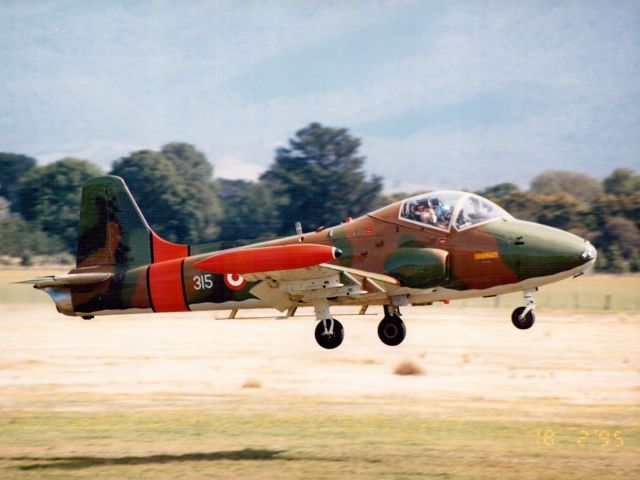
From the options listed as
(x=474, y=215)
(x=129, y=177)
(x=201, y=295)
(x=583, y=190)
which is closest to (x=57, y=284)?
(x=201, y=295)

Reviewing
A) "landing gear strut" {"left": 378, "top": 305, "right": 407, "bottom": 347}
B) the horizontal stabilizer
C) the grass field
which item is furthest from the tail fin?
"landing gear strut" {"left": 378, "top": 305, "right": 407, "bottom": 347}

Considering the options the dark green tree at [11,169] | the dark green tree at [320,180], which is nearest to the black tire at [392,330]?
the dark green tree at [320,180]

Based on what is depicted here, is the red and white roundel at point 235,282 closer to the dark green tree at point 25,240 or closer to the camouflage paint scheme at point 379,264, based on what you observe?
the camouflage paint scheme at point 379,264

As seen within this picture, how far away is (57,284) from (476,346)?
76.7 ft

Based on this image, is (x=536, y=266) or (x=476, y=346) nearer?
(x=536, y=266)

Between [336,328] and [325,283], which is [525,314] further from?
[325,283]

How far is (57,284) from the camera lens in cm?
2017

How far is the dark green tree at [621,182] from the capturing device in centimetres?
7916

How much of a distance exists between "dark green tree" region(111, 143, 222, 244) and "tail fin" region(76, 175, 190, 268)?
131 feet

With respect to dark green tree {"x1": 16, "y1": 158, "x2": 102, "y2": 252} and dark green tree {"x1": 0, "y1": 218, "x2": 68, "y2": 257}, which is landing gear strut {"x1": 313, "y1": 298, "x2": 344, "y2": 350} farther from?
dark green tree {"x1": 0, "y1": 218, "x2": 68, "y2": 257}

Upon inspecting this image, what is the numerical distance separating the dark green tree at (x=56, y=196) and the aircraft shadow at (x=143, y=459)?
38873 mm

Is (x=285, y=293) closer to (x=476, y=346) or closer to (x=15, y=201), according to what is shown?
(x=476, y=346)
